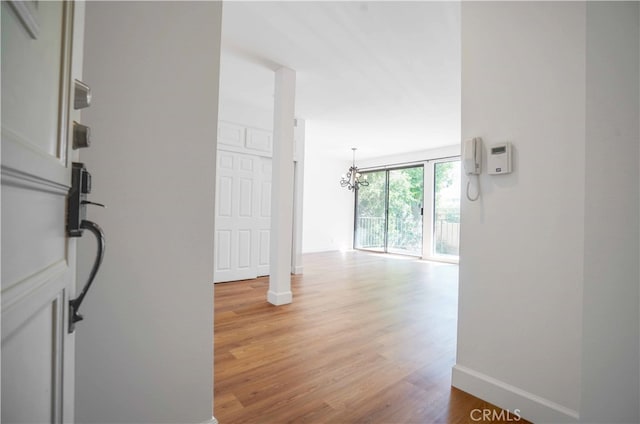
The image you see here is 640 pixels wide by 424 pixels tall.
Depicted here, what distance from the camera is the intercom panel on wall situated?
154 cm

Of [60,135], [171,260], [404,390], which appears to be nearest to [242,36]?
[171,260]

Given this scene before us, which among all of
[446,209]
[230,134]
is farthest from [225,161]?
[446,209]

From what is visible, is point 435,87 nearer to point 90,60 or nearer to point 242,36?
point 242,36

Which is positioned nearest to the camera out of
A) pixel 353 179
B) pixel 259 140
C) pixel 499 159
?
pixel 499 159

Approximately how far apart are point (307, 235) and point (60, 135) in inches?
295

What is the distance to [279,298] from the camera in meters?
3.24

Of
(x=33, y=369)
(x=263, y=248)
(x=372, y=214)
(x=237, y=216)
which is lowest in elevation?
(x=263, y=248)

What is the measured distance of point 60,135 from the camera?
0.55 m

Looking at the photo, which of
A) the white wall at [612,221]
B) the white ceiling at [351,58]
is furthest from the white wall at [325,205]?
the white wall at [612,221]

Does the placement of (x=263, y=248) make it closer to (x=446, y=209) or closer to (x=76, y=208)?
(x=76, y=208)

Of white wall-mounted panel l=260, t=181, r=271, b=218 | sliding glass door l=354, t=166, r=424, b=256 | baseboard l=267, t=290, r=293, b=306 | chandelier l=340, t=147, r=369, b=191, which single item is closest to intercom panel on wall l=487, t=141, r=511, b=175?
baseboard l=267, t=290, r=293, b=306

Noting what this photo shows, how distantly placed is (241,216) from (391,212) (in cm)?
487

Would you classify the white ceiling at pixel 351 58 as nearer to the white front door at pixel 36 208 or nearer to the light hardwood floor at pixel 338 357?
the white front door at pixel 36 208

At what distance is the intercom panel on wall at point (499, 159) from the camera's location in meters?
1.54
